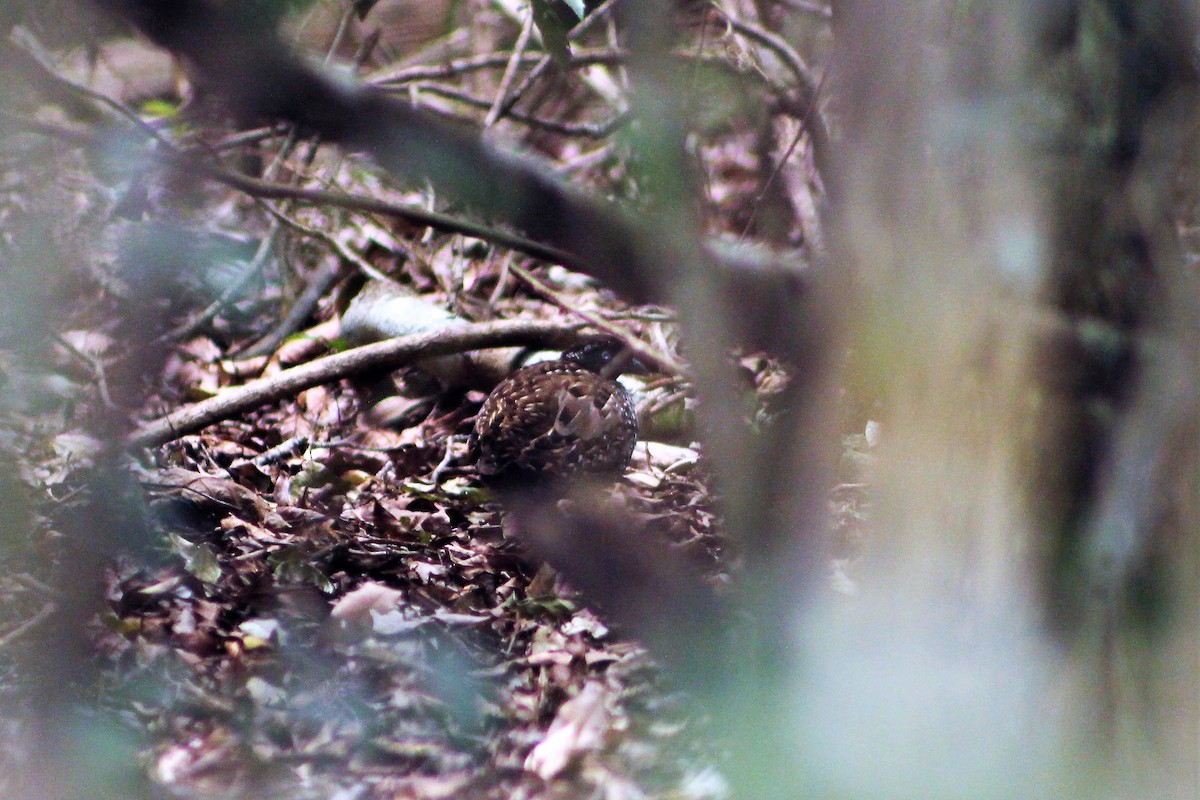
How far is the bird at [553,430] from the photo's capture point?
2990mm

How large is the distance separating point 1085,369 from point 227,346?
11.7ft

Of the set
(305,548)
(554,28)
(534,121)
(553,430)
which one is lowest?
(305,548)

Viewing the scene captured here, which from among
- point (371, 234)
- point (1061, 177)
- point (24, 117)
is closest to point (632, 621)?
point (1061, 177)

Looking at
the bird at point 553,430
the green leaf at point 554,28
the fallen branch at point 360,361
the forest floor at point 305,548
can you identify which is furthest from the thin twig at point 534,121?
the green leaf at point 554,28

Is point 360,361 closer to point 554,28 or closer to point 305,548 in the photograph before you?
point 305,548

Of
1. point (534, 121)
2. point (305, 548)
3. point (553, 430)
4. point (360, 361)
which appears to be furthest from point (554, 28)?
point (534, 121)

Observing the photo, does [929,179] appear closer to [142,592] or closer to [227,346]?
[142,592]

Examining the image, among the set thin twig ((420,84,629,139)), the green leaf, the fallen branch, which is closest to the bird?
the fallen branch

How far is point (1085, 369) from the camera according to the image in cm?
121

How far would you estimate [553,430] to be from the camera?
2.99 meters

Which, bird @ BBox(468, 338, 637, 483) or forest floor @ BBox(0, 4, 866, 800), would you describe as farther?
bird @ BBox(468, 338, 637, 483)

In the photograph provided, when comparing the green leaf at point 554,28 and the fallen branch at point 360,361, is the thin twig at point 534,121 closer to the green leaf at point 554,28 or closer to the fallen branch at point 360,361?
the fallen branch at point 360,361

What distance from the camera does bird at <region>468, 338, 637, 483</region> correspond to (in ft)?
9.81

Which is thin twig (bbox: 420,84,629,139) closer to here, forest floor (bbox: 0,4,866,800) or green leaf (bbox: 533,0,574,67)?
forest floor (bbox: 0,4,866,800)
